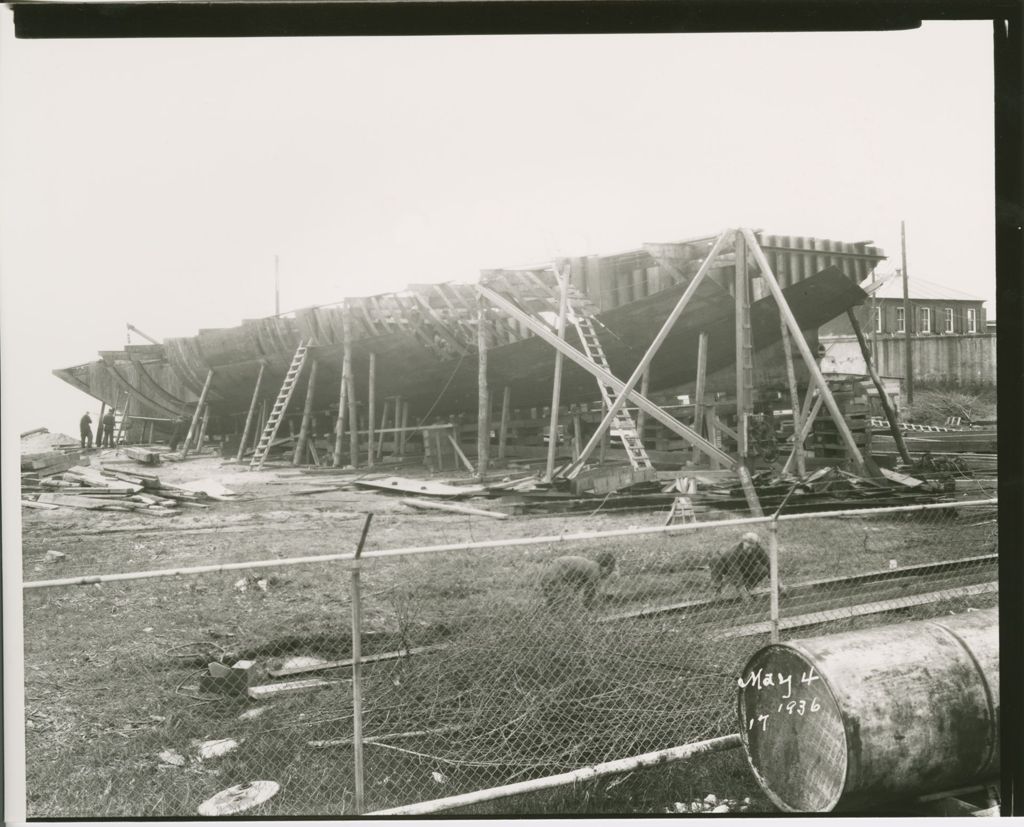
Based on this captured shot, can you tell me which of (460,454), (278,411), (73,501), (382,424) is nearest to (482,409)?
(460,454)

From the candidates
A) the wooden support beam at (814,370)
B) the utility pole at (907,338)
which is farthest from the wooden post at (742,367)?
the utility pole at (907,338)

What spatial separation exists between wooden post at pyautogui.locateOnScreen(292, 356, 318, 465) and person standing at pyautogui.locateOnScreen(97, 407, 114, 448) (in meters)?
0.93

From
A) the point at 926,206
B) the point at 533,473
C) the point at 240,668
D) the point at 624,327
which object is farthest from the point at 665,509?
the point at 240,668

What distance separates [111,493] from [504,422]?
2140mm

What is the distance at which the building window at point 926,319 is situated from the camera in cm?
414

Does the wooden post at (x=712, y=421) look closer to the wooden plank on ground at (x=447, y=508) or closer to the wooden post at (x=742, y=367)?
the wooden post at (x=742, y=367)

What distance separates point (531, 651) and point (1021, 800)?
252 cm

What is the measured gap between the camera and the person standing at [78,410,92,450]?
3.69 meters

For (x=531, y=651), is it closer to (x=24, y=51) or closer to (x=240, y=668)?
(x=240, y=668)

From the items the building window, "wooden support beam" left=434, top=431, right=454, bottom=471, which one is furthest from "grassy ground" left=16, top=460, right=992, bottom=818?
the building window

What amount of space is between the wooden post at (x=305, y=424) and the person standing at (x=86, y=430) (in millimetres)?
1029

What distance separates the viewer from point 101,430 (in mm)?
3859

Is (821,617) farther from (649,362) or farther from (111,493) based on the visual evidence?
(111,493)

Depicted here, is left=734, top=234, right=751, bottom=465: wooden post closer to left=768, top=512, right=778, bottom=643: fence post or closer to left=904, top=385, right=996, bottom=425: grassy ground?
left=768, top=512, right=778, bottom=643: fence post
